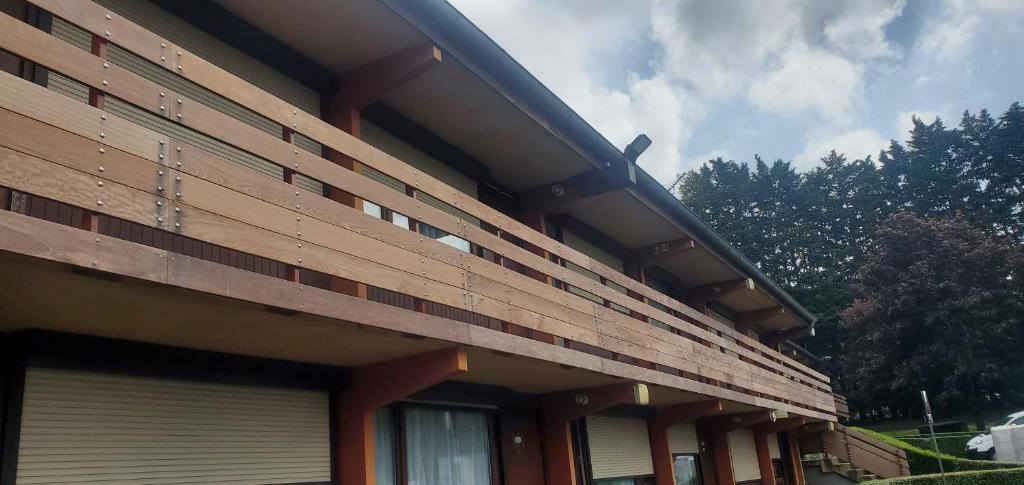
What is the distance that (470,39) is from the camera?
804 centimetres

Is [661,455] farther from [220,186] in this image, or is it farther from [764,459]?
[220,186]

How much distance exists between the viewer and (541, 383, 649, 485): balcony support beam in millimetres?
10844

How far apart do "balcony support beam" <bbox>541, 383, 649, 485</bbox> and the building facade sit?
0.04 metres

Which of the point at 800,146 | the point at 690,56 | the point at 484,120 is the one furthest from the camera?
the point at 800,146

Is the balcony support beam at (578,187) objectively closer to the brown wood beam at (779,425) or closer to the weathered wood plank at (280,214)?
the weathered wood plank at (280,214)

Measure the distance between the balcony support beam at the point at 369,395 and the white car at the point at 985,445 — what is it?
29.0 metres

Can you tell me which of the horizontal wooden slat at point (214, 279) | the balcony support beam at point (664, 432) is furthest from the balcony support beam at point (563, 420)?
the balcony support beam at point (664, 432)

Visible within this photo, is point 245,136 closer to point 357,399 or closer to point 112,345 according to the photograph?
point 112,345

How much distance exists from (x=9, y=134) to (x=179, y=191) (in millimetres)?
969

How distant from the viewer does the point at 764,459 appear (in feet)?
68.8

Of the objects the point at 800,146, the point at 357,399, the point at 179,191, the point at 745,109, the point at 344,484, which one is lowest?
the point at 344,484

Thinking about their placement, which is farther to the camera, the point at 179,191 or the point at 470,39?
the point at 470,39

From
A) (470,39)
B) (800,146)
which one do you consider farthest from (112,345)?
(800,146)

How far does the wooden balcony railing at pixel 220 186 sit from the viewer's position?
13.5ft
